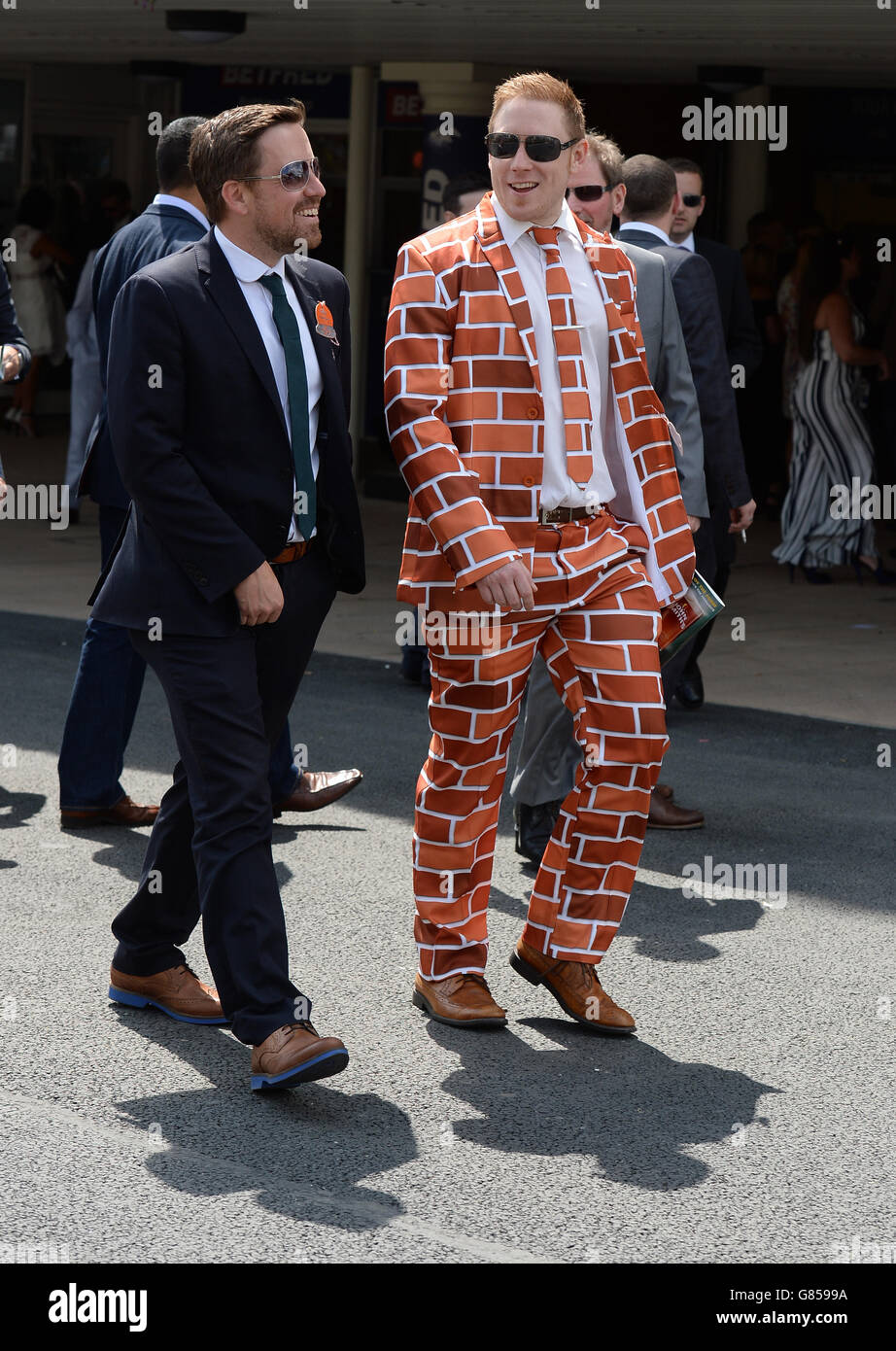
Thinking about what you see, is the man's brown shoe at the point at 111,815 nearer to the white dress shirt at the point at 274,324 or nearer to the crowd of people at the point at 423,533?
the crowd of people at the point at 423,533

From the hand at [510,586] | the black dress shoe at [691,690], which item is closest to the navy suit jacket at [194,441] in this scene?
the hand at [510,586]

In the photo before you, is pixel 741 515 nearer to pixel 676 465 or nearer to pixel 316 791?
pixel 676 465

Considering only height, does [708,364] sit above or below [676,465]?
above

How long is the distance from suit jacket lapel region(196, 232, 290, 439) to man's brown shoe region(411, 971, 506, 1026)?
1.31 meters

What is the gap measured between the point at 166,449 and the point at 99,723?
7.63 ft

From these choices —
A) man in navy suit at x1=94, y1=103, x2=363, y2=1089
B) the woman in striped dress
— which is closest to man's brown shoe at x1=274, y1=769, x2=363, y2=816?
man in navy suit at x1=94, y1=103, x2=363, y2=1089

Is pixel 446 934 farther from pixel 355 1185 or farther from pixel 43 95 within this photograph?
pixel 43 95

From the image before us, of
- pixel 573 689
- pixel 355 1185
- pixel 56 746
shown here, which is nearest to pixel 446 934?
pixel 573 689

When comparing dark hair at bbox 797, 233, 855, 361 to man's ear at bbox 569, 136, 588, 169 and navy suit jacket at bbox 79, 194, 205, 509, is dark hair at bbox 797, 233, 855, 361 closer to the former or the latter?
navy suit jacket at bbox 79, 194, 205, 509

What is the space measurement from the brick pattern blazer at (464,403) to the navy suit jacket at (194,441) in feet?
0.99

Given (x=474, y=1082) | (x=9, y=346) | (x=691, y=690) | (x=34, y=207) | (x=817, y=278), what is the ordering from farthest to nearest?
(x=34, y=207) < (x=817, y=278) < (x=691, y=690) < (x=9, y=346) < (x=474, y=1082)

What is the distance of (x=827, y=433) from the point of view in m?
12.1

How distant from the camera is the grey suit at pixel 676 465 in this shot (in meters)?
5.75

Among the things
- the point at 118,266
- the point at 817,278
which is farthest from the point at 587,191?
the point at 817,278
